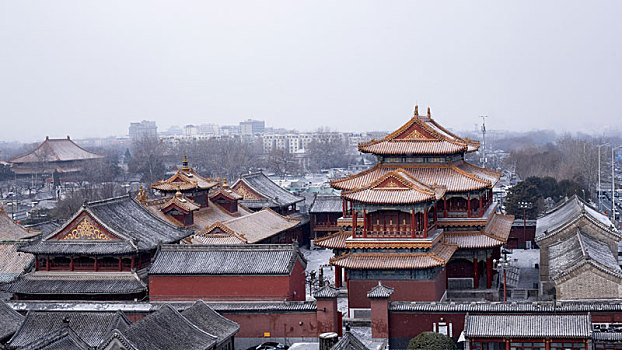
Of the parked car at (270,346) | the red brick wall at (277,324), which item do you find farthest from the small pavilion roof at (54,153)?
the parked car at (270,346)

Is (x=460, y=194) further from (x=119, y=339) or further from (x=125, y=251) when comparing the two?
(x=119, y=339)

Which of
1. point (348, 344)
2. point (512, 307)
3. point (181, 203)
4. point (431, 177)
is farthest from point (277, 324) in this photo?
point (181, 203)

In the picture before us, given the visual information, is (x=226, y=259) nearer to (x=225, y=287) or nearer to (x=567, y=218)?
(x=225, y=287)

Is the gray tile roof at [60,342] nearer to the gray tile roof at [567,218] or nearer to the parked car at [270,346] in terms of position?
the parked car at [270,346]

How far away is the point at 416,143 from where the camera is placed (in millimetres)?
38250

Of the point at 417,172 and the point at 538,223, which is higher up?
the point at 417,172

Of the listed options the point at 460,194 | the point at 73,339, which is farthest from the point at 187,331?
the point at 460,194

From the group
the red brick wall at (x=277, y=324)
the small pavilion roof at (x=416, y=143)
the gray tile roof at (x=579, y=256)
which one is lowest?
the red brick wall at (x=277, y=324)

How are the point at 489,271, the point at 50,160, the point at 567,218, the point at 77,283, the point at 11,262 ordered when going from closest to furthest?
1. the point at 77,283
2. the point at 489,271
3. the point at 11,262
4. the point at 567,218
5. the point at 50,160

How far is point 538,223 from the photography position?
48469 millimetres

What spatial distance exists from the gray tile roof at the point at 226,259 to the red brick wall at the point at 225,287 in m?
0.25

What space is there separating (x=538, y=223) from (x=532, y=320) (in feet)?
72.4

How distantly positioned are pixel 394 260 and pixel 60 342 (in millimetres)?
13951

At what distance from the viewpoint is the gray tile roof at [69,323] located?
29906mm
